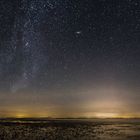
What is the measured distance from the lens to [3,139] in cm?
3528

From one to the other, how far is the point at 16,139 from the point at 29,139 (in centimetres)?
171

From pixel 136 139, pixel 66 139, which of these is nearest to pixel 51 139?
pixel 66 139

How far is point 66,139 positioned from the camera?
37.3 metres

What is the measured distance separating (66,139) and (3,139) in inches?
332

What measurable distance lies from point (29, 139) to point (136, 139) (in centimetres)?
1554

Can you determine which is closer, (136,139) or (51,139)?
(51,139)

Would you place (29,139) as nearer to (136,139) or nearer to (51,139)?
(51,139)

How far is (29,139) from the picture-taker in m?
36.3

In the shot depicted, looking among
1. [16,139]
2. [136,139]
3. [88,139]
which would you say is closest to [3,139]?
[16,139]

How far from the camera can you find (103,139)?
1532 inches

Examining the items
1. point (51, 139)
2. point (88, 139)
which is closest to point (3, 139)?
point (51, 139)

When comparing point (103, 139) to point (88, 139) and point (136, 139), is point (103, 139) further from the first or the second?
point (136, 139)

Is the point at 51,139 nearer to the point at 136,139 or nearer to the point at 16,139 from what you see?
the point at 16,139

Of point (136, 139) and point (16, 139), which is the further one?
point (136, 139)
